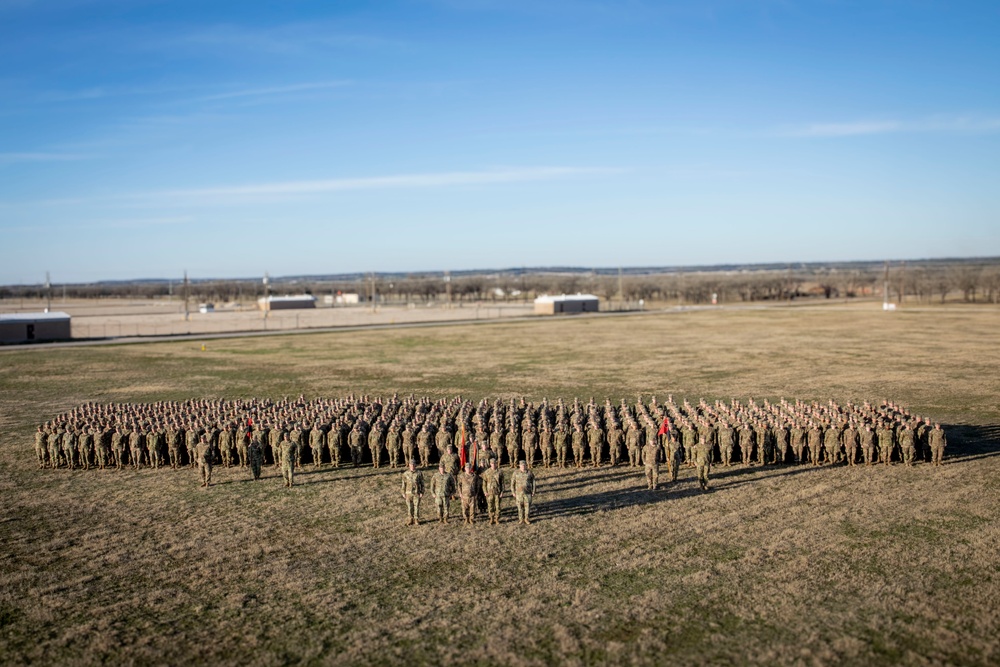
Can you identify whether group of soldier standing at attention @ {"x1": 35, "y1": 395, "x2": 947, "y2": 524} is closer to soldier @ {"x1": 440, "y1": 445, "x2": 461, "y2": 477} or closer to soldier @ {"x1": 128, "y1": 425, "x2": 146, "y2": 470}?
soldier @ {"x1": 128, "y1": 425, "x2": 146, "y2": 470}

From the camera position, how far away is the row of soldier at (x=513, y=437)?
17.5 m

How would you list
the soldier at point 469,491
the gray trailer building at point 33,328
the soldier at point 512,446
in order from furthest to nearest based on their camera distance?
the gray trailer building at point 33,328 < the soldier at point 512,446 < the soldier at point 469,491

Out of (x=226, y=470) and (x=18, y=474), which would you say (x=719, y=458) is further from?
(x=18, y=474)

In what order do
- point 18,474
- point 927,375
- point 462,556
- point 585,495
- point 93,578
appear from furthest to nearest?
point 927,375, point 18,474, point 585,495, point 462,556, point 93,578

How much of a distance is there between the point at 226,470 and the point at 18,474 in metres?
4.80

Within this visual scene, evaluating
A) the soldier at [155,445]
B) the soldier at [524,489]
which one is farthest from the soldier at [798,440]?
the soldier at [155,445]

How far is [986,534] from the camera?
12680 mm

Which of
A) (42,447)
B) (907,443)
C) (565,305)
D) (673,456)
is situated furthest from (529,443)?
(565,305)

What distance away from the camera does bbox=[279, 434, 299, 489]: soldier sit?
1641cm

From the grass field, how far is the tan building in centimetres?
5636

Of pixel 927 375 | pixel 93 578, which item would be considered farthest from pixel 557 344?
pixel 93 578

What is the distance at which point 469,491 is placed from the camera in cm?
1362

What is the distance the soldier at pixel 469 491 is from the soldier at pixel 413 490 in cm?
72

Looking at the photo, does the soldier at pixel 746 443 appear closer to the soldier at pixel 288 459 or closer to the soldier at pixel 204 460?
the soldier at pixel 288 459
